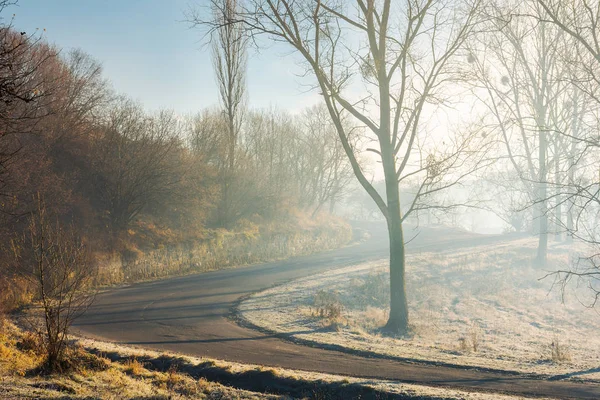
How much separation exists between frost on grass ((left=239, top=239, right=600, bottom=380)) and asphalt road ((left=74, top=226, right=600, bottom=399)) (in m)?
0.89

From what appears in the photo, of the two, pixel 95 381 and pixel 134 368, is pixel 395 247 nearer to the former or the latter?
pixel 134 368

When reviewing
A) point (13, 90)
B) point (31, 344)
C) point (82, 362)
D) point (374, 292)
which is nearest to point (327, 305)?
point (374, 292)

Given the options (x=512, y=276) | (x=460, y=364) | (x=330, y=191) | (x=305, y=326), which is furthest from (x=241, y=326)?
(x=330, y=191)

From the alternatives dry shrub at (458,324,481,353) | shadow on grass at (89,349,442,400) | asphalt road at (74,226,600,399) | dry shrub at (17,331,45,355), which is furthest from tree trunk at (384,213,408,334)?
dry shrub at (17,331,45,355)

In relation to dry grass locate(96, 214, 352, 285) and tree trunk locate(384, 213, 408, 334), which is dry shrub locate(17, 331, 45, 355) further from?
dry grass locate(96, 214, 352, 285)

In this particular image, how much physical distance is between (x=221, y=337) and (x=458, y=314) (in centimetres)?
1135

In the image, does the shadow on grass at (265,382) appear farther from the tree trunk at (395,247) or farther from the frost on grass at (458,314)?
the tree trunk at (395,247)

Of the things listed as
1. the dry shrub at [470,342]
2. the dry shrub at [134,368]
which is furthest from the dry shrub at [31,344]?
the dry shrub at [470,342]

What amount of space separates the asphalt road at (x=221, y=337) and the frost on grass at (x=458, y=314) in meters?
0.89

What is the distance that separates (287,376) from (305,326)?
529cm

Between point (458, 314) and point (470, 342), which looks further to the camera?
point (458, 314)

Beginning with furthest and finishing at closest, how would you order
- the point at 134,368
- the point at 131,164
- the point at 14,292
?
the point at 131,164, the point at 14,292, the point at 134,368

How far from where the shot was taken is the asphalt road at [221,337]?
342 inches

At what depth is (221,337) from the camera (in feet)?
39.3
